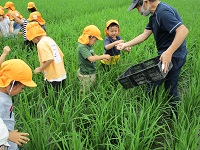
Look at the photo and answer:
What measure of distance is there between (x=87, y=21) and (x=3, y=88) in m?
5.41

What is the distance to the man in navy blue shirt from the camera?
202cm

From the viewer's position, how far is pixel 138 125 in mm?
1797

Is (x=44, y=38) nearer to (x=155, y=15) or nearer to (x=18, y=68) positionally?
(x=18, y=68)

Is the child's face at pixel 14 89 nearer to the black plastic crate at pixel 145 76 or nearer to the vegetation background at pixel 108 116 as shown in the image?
the vegetation background at pixel 108 116

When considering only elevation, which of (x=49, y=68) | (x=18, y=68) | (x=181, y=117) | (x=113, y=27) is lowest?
(x=181, y=117)

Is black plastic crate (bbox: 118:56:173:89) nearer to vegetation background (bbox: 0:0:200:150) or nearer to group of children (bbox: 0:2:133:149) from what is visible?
vegetation background (bbox: 0:0:200:150)

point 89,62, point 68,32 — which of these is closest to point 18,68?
point 89,62

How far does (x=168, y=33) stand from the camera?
2238 mm

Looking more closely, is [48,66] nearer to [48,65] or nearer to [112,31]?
[48,65]

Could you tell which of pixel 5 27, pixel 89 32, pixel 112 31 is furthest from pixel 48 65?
pixel 5 27

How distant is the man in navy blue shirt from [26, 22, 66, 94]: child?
986 mm

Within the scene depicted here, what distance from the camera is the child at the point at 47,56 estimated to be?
95.2 inches

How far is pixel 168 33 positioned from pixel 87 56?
38.0 inches

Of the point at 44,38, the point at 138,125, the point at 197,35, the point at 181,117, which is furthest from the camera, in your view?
the point at 197,35
